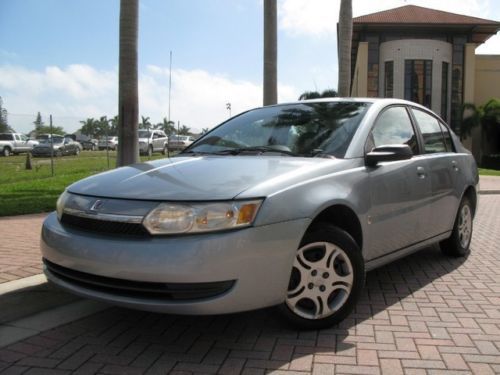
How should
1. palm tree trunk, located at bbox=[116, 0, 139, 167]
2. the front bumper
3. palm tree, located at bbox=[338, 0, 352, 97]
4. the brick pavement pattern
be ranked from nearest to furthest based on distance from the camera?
the front bumper < the brick pavement pattern < palm tree trunk, located at bbox=[116, 0, 139, 167] < palm tree, located at bbox=[338, 0, 352, 97]

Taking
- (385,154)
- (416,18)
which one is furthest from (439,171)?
(416,18)

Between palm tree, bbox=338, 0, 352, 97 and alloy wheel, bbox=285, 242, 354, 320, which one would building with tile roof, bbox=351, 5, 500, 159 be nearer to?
palm tree, bbox=338, 0, 352, 97

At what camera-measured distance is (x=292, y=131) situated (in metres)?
4.42

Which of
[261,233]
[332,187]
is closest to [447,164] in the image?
[332,187]

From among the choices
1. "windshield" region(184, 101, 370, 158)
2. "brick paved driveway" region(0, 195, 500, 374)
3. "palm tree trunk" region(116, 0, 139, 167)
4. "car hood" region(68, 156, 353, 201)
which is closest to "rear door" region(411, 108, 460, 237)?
"brick paved driveway" region(0, 195, 500, 374)

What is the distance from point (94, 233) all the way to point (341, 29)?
38.8ft

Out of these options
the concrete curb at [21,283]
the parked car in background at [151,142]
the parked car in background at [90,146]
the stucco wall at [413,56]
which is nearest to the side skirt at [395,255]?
the concrete curb at [21,283]

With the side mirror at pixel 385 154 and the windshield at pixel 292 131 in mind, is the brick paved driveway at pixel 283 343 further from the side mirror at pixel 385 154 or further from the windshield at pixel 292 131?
the windshield at pixel 292 131

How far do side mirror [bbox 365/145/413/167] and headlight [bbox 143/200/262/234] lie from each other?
1.27m

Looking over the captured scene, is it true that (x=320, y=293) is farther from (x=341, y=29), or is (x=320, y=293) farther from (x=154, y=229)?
(x=341, y=29)

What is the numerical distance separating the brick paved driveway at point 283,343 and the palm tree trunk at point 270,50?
8183mm

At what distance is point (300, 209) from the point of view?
334cm

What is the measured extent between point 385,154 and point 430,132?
1624 mm

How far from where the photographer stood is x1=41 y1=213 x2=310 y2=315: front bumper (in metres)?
2.99
